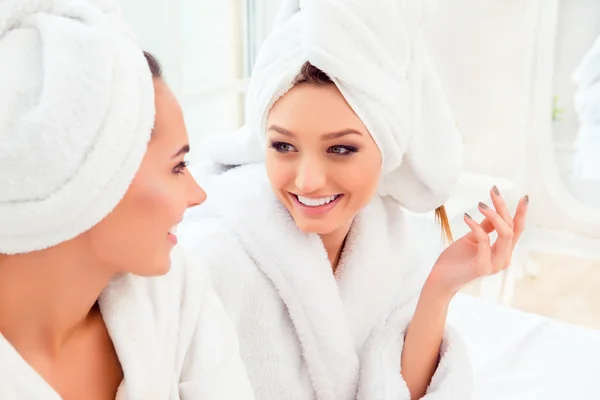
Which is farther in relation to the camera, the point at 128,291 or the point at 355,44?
the point at 355,44

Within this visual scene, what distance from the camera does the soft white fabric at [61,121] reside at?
1.71 feet

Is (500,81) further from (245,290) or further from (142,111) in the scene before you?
(142,111)

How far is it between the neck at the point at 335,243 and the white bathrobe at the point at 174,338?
10.1 inches

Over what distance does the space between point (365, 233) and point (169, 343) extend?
0.41 meters

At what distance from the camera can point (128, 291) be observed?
0.72 m

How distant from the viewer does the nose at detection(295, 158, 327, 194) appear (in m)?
0.85

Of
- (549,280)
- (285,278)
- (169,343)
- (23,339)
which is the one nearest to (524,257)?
(549,280)

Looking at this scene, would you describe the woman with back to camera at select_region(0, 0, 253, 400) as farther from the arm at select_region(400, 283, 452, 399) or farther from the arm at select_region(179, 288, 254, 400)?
the arm at select_region(400, 283, 452, 399)

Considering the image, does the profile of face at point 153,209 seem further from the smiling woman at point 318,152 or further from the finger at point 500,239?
the finger at point 500,239

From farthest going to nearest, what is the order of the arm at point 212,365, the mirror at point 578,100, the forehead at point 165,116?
the mirror at point 578,100, the arm at point 212,365, the forehead at point 165,116

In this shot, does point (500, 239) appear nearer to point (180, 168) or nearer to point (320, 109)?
→ point (320, 109)

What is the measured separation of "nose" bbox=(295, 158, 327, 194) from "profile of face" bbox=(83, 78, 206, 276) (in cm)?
22

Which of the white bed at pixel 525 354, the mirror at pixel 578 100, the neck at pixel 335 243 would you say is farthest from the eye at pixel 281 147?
the mirror at pixel 578 100

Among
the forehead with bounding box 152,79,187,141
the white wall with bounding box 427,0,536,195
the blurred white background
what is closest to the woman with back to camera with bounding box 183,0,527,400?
the forehead with bounding box 152,79,187,141
